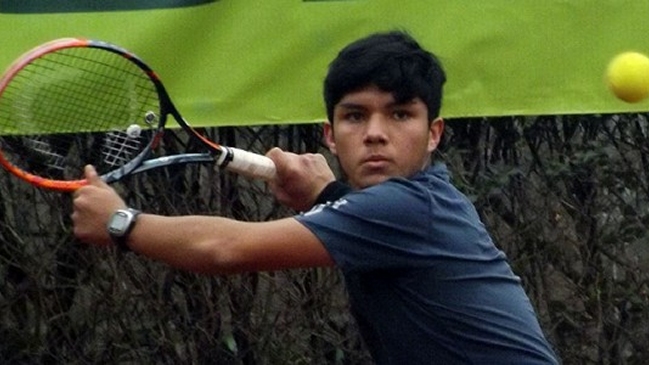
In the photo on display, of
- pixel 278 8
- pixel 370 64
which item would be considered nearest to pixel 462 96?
pixel 278 8

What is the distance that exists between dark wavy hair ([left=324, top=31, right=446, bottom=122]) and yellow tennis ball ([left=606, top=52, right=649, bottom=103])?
128cm

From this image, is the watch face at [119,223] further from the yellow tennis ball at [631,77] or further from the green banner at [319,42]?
the yellow tennis ball at [631,77]

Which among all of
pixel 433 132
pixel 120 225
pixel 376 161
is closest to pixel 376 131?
pixel 376 161

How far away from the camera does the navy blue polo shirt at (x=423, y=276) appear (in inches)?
127

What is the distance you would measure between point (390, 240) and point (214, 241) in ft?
1.17

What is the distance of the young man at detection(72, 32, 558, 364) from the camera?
127 inches

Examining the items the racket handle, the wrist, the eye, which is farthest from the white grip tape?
the eye

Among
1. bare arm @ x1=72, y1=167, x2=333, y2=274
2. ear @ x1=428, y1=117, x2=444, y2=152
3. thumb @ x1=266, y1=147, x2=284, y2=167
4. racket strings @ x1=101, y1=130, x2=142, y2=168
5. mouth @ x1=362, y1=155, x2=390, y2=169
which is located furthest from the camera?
racket strings @ x1=101, y1=130, x2=142, y2=168

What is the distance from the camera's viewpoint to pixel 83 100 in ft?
14.8

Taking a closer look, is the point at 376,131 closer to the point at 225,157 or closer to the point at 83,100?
the point at 225,157

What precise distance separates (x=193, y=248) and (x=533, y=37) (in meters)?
1.84

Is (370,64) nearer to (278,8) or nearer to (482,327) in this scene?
(482,327)

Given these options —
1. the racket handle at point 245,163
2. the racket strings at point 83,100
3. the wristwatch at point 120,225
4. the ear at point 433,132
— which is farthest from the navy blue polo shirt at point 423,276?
the racket strings at point 83,100

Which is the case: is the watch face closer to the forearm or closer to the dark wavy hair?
the forearm
